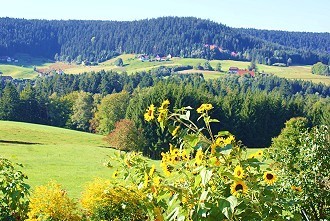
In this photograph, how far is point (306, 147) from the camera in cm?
827

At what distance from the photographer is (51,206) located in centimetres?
843

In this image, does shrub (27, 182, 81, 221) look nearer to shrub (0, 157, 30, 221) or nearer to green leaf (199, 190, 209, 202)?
shrub (0, 157, 30, 221)

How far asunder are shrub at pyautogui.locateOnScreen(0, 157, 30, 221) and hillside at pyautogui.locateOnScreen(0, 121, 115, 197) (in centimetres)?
782

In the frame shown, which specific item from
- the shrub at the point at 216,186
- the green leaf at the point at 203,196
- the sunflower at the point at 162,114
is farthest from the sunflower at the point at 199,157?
the sunflower at the point at 162,114

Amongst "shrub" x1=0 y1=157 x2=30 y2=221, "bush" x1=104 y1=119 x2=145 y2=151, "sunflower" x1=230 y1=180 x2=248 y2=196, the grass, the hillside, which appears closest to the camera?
"sunflower" x1=230 y1=180 x2=248 y2=196

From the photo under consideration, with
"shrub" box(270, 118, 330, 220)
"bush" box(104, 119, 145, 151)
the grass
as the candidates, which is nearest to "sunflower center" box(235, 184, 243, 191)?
"shrub" box(270, 118, 330, 220)

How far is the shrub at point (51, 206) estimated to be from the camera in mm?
8242

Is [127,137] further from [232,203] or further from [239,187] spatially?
[232,203]

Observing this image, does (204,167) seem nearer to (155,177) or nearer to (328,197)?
(155,177)

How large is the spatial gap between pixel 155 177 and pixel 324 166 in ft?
17.1

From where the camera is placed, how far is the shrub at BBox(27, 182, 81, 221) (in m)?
8.24

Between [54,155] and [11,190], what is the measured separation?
32.5m

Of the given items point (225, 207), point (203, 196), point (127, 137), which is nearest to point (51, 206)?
point (203, 196)

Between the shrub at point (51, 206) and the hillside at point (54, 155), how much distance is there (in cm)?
710
